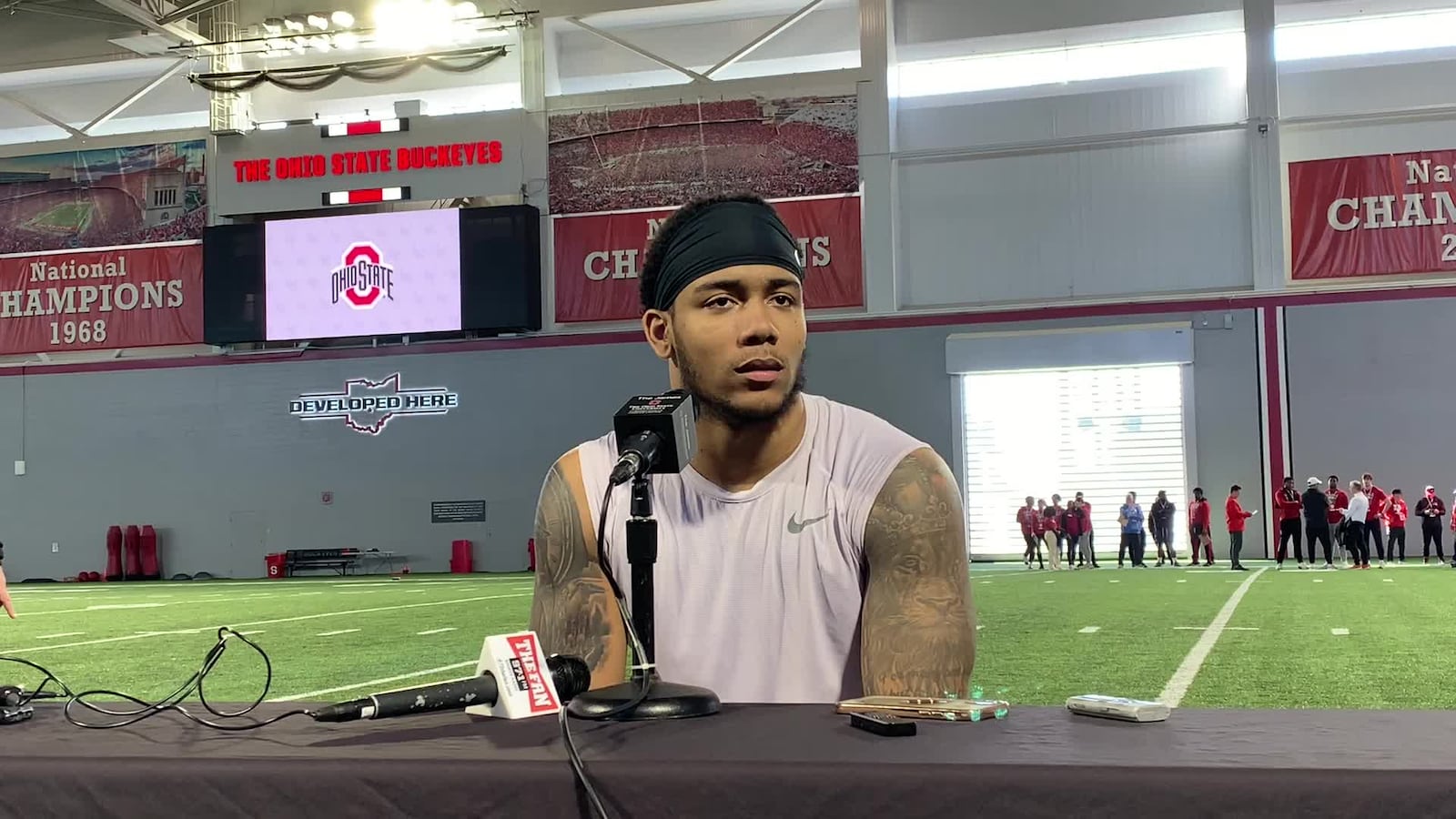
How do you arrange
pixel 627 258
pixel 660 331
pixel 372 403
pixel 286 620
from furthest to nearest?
pixel 372 403
pixel 627 258
pixel 286 620
pixel 660 331

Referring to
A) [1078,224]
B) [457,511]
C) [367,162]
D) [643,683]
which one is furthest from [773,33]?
[643,683]

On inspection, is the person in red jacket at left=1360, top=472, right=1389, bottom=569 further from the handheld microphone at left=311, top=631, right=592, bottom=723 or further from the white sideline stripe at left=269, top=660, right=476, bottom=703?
the handheld microphone at left=311, top=631, right=592, bottom=723

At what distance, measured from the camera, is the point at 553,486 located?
7.99 ft

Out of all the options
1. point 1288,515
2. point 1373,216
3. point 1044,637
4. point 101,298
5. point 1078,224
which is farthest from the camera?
point 101,298

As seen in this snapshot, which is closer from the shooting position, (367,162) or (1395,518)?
(1395,518)

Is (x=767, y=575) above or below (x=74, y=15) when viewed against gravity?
below

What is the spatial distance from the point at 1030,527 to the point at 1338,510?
459cm

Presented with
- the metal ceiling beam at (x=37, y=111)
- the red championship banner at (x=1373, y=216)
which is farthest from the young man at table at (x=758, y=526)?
the metal ceiling beam at (x=37, y=111)

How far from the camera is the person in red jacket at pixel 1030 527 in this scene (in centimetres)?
2084

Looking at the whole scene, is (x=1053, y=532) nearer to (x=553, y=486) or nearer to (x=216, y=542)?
(x=216, y=542)

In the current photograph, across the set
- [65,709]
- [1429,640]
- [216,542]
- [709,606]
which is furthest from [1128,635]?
[216,542]

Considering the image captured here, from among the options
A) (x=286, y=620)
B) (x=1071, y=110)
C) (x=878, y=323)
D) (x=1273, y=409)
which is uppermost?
(x=1071, y=110)

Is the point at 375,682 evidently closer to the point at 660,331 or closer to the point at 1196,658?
the point at 1196,658

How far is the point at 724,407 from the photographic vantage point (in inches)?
92.5
